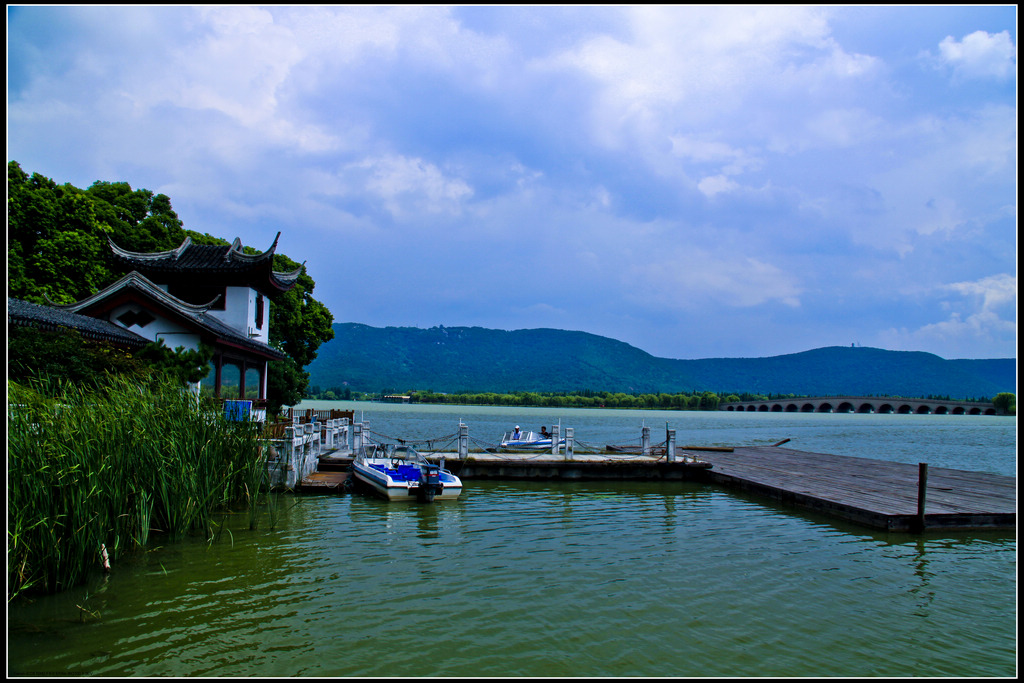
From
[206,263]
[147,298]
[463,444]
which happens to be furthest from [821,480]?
[206,263]

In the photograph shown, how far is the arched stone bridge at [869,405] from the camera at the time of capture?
106750 millimetres

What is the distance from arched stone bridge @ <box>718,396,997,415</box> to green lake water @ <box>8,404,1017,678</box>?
360ft

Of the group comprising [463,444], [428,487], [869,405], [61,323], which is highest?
[61,323]

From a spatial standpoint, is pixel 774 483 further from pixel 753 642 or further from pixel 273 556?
pixel 273 556

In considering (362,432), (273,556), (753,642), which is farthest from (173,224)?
(753,642)

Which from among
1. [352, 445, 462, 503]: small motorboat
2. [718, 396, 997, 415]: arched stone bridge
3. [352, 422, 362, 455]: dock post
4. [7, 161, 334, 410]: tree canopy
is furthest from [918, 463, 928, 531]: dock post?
[718, 396, 997, 415]: arched stone bridge

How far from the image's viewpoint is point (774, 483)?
56.2 feet

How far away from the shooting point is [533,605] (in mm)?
7668

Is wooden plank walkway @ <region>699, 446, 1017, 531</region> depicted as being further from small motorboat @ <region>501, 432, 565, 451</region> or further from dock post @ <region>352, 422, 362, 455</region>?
dock post @ <region>352, 422, 362, 455</region>

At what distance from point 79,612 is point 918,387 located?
227269 millimetres

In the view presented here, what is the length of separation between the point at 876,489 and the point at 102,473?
57.0 feet

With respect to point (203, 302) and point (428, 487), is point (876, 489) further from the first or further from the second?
point (203, 302)

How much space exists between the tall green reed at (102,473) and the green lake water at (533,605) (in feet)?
1.53

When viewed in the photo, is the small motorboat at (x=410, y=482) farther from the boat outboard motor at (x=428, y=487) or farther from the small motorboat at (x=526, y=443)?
the small motorboat at (x=526, y=443)
